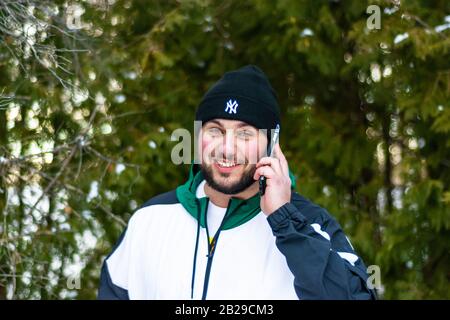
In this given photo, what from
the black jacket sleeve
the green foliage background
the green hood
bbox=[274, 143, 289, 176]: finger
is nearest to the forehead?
bbox=[274, 143, 289, 176]: finger

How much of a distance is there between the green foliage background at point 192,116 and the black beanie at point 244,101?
5.66 feet

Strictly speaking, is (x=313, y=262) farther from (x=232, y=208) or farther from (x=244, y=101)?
(x=244, y=101)

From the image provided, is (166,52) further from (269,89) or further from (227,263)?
(227,263)

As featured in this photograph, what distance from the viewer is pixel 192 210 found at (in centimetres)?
288

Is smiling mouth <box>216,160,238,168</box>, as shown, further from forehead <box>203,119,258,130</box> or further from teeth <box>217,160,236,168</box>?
forehead <box>203,119,258,130</box>

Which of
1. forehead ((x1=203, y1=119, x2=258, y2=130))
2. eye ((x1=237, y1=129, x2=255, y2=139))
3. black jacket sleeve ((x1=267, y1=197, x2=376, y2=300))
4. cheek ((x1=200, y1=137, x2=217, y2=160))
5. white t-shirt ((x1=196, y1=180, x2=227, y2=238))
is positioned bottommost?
black jacket sleeve ((x1=267, y1=197, x2=376, y2=300))

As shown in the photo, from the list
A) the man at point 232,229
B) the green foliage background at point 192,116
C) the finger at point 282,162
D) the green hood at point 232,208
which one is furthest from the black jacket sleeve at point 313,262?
the green foliage background at point 192,116

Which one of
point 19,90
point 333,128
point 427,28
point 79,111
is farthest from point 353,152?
point 19,90

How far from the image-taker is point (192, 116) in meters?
5.01

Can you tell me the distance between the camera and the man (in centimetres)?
259

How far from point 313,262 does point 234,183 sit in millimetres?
411

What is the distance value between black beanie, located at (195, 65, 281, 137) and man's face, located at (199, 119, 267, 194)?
0.03 metres

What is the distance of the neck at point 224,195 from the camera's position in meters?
2.80

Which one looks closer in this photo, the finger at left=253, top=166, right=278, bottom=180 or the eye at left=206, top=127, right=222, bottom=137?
the finger at left=253, top=166, right=278, bottom=180
